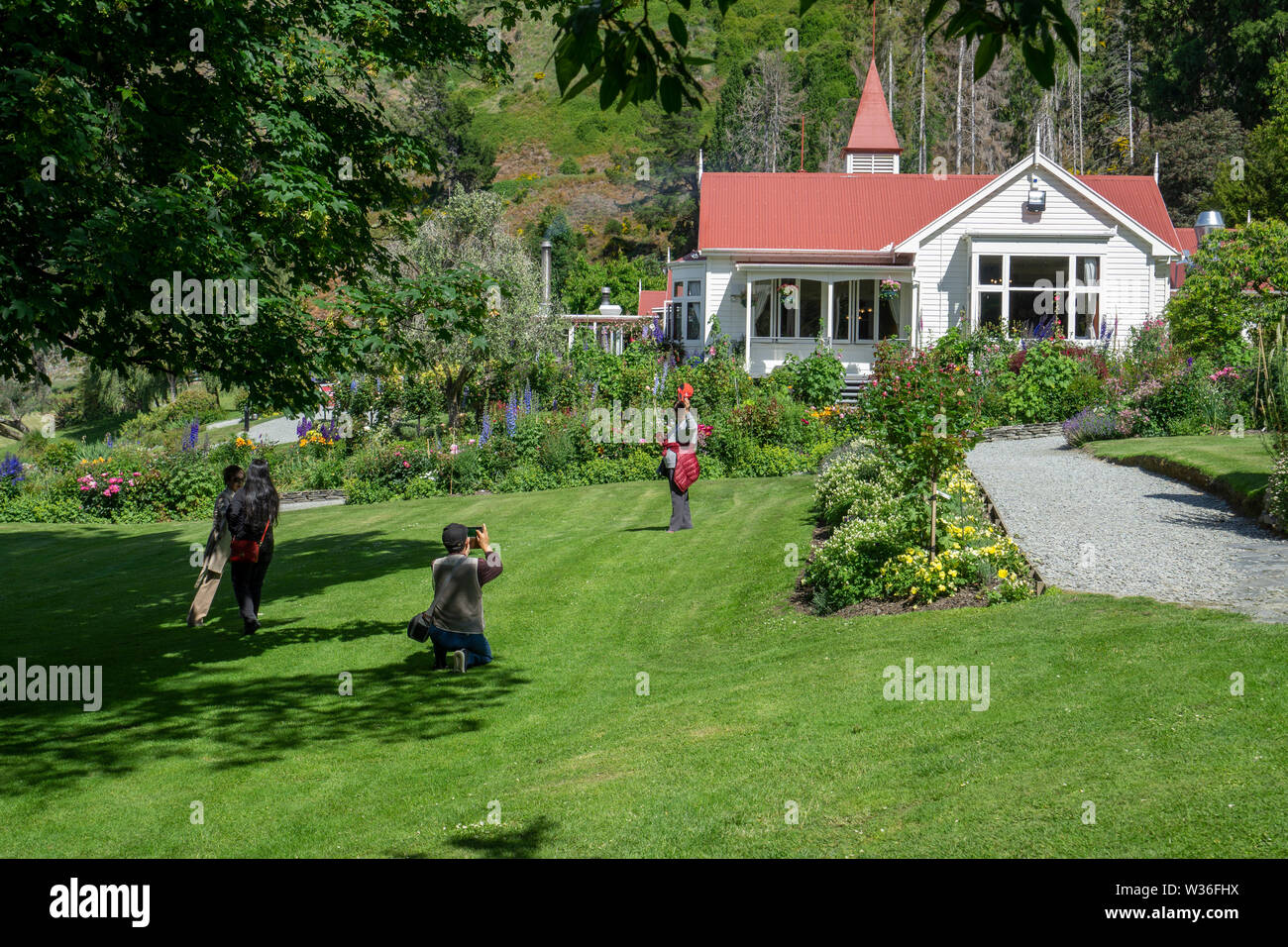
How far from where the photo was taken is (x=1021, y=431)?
75.0 ft

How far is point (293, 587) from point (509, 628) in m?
4.09

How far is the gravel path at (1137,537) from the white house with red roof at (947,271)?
1359 cm

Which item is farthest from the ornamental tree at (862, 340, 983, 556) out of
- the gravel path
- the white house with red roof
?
the white house with red roof

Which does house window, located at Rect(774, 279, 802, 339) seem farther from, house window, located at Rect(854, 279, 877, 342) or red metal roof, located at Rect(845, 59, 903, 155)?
red metal roof, located at Rect(845, 59, 903, 155)

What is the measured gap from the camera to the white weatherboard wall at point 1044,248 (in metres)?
30.9

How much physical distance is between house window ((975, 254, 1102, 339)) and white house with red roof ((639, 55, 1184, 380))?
0.04m

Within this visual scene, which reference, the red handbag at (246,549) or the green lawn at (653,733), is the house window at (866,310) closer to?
the green lawn at (653,733)

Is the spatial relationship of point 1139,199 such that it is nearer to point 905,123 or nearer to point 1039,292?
point 1039,292

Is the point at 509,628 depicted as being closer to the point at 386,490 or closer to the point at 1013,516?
the point at 1013,516

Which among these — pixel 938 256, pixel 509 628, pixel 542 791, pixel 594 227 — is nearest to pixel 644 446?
pixel 509 628

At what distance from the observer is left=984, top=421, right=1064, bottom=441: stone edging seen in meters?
22.6

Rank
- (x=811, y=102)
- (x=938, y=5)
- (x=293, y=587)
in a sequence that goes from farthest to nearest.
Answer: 1. (x=811, y=102)
2. (x=293, y=587)
3. (x=938, y=5)

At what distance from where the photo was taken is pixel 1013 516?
524 inches

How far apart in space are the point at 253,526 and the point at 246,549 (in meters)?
0.27
